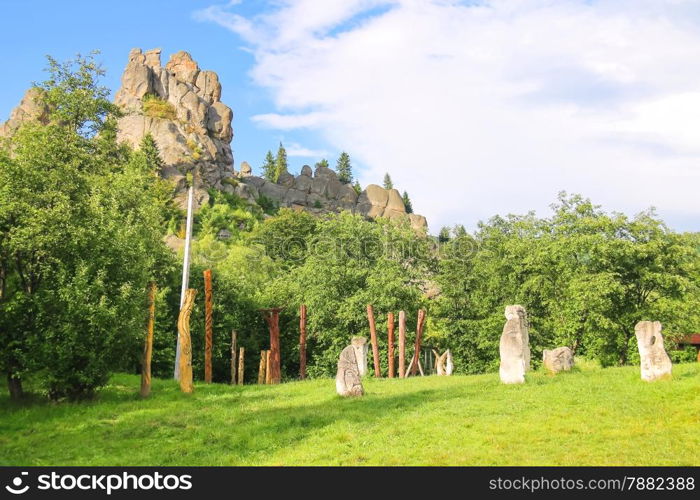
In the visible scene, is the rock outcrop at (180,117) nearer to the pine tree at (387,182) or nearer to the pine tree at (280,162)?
the pine tree at (280,162)

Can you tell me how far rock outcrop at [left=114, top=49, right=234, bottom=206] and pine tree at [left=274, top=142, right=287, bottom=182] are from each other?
1902 centimetres

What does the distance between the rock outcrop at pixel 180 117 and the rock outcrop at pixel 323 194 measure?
971 centimetres

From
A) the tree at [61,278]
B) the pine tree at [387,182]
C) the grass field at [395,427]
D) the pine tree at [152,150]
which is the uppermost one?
the pine tree at [387,182]

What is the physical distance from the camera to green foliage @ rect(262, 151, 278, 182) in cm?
15438

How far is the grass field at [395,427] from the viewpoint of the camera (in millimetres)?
14219

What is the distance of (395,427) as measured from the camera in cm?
1692

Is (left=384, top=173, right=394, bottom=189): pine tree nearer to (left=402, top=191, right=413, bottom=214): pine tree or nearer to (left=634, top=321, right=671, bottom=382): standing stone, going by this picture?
(left=402, top=191, right=413, bottom=214): pine tree

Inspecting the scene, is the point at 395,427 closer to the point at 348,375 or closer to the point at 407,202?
the point at 348,375

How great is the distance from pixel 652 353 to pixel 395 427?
1023 centimetres

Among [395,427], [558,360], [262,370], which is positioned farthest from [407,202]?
[395,427]

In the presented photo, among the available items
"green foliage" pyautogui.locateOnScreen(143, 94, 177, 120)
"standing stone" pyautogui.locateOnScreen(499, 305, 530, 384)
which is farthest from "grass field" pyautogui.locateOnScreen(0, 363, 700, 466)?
"green foliage" pyautogui.locateOnScreen(143, 94, 177, 120)

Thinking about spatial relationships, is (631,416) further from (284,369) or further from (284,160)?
(284,160)

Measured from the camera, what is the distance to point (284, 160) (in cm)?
16012

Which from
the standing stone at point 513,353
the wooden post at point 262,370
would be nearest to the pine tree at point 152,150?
the wooden post at point 262,370
